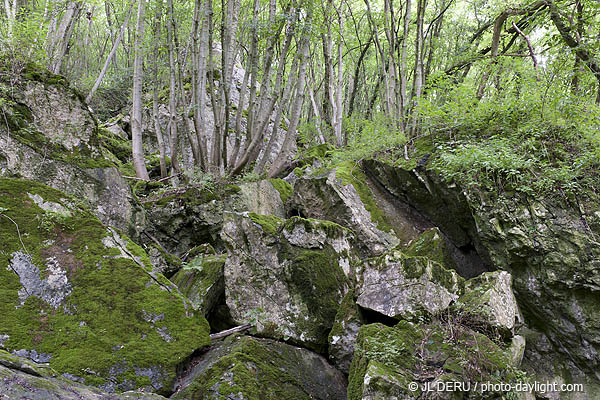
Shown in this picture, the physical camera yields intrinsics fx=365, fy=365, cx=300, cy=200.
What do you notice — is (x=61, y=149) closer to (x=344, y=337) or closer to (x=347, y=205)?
(x=347, y=205)

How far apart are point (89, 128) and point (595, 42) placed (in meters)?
8.81

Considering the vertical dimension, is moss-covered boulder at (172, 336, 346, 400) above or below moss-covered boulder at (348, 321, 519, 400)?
below

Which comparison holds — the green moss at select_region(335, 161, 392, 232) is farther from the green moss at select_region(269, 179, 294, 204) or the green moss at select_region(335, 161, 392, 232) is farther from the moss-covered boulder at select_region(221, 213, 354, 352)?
the moss-covered boulder at select_region(221, 213, 354, 352)

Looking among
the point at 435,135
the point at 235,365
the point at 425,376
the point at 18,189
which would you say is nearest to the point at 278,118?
the point at 435,135

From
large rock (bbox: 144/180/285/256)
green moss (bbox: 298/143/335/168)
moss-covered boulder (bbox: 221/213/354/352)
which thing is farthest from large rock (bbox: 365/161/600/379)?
green moss (bbox: 298/143/335/168)

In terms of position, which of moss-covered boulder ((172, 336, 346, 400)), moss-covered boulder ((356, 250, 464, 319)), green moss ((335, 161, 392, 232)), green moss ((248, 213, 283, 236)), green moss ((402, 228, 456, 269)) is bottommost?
moss-covered boulder ((172, 336, 346, 400))

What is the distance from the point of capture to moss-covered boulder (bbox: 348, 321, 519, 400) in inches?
126

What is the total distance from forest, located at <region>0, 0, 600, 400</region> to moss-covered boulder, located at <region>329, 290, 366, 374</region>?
0.03 metres

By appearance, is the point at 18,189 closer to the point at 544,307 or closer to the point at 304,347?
the point at 304,347

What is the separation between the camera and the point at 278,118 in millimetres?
9508

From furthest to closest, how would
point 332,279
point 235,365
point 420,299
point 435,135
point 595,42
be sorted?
point 435,135
point 595,42
point 332,279
point 420,299
point 235,365

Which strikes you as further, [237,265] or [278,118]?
[278,118]

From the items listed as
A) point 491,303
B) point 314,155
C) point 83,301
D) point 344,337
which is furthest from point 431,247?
point 314,155

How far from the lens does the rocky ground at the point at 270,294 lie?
3.54 m
